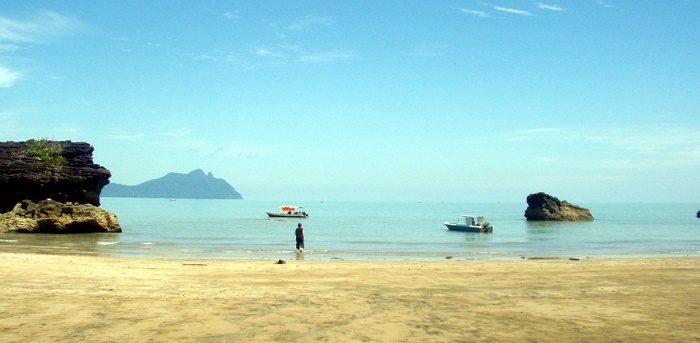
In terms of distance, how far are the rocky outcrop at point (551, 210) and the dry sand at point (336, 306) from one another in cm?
8679

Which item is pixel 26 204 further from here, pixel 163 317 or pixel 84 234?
pixel 163 317

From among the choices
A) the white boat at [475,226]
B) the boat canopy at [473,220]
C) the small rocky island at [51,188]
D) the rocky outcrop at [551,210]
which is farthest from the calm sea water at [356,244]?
the rocky outcrop at [551,210]

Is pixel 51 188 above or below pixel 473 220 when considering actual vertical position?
above

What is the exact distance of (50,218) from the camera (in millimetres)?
44219

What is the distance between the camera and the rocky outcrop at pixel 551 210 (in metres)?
102

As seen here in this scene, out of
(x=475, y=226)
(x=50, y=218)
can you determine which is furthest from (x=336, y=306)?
(x=475, y=226)

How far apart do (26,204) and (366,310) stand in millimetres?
43440

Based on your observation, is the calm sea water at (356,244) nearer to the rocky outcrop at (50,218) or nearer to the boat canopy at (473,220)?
the rocky outcrop at (50,218)

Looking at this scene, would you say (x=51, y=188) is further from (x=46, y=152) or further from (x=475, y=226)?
(x=475, y=226)

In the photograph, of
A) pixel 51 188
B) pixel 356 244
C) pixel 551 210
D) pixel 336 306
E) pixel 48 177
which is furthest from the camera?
pixel 551 210

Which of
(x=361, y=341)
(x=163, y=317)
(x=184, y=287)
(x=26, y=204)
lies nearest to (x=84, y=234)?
(x=26, y=204)

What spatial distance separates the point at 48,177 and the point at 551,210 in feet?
277

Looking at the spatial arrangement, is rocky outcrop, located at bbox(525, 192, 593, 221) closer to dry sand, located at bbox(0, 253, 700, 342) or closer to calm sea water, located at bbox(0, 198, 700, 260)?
calm sea water, located at bbox(0, 198, 700, 260)

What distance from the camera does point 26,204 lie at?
4550 centimetres
